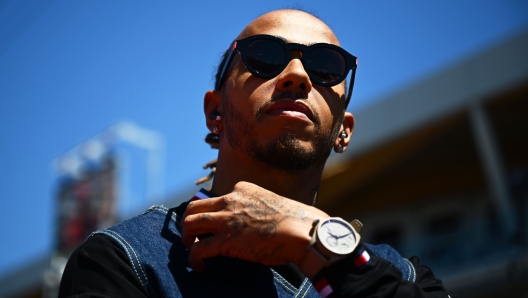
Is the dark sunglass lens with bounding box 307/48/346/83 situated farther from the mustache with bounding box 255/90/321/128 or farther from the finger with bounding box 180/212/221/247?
the finger with bounding box 180/212/221/247

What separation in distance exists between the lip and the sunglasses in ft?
0.48

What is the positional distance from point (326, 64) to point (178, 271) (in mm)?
1092

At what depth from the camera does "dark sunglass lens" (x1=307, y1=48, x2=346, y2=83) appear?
2.78 m

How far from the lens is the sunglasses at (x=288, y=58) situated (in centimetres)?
276

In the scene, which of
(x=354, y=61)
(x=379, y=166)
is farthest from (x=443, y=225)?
(x=354, y=61)

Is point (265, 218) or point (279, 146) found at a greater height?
point (279, 146)

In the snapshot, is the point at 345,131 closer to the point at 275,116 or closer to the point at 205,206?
the point at 275,116

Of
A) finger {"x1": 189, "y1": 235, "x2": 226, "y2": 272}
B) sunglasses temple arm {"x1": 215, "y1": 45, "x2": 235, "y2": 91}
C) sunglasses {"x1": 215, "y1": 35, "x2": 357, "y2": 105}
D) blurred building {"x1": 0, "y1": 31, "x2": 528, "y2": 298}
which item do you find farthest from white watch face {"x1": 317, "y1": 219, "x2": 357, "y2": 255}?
blurred building {"x1": 0, "y1": 31, "x2": 528, "y2": 298}

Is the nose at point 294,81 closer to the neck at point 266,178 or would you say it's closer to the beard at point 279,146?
the beard at point 279,146

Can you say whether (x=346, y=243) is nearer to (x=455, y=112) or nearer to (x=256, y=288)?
(x=256, y=288)

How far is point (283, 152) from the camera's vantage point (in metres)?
2.61

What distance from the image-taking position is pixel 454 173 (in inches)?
741

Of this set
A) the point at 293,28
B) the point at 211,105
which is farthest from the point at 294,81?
the point at 211,105

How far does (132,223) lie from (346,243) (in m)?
0.75
